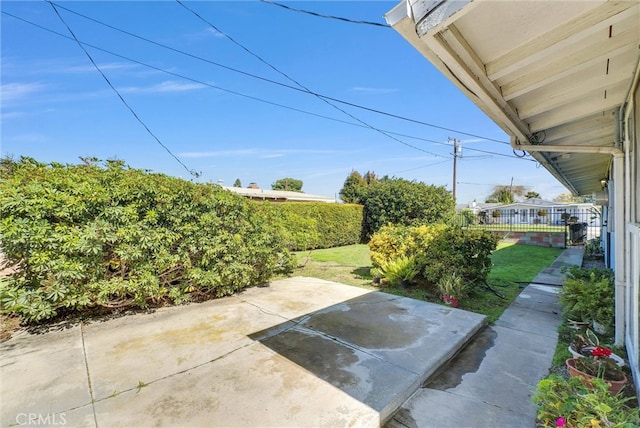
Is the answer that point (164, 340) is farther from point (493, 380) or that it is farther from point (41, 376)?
point (493, 380)

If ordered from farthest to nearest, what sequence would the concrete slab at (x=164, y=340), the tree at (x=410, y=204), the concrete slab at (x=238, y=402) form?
the tree at (x=410, y=204) < the concrete slab at (x=164, y=340) < the concrete slab at (x=238, y=402)

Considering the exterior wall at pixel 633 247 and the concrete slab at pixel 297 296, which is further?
the concrete slab at pixel 297 296

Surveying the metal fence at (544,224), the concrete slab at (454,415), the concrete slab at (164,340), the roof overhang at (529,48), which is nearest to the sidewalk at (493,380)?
the concrete slab at (454,415)

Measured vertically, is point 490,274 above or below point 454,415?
above

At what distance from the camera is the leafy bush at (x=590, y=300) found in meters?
3.62

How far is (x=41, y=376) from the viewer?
2645 millimetres

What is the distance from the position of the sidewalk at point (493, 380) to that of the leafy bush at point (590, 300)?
0.37 meters

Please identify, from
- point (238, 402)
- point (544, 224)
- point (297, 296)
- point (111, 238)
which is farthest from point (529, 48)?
point (544, 224)

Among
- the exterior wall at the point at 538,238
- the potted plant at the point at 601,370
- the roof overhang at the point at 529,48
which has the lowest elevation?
the potted plant at the point at 601,370

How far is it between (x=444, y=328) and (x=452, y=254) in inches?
75.5

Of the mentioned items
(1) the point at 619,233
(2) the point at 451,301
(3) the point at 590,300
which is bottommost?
(2) the point at 451,301

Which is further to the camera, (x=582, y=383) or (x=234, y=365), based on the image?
(x=234, y=365)

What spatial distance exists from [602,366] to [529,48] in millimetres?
2677

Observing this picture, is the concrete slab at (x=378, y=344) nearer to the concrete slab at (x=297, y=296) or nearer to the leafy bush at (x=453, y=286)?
the concrete slab at (x=297, y=296)
